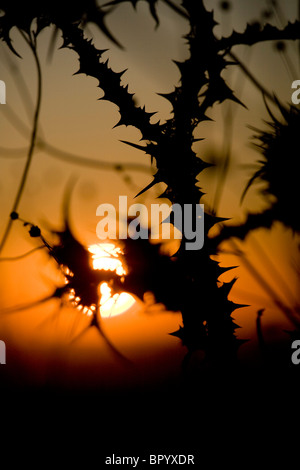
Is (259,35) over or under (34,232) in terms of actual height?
over

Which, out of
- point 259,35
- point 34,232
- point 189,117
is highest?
point 259,35

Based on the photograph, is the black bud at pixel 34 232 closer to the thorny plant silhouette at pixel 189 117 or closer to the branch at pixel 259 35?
the thorny plant silhouette at pixel 189 117

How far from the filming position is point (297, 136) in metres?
1.00

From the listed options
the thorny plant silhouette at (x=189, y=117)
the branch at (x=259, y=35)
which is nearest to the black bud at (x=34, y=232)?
the thorny plant silhouette at (x=189, y=117)

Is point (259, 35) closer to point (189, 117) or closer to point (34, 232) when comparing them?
point (189, 117)

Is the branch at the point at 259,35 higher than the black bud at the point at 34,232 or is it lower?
higher

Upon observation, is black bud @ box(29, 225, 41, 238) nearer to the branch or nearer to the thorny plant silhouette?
the thorny plant silhouette

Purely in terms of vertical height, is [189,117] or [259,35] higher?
[259,35]

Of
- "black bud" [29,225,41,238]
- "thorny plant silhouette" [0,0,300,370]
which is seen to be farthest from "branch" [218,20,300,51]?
"black bud" [29,225,41,238]

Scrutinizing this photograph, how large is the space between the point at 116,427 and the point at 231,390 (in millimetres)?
1779

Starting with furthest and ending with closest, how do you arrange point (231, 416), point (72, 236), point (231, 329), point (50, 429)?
point (50, 429) < point (72, 236) < point (231, 416) < point (231, 329)

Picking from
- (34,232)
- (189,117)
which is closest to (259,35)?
(189,117)
